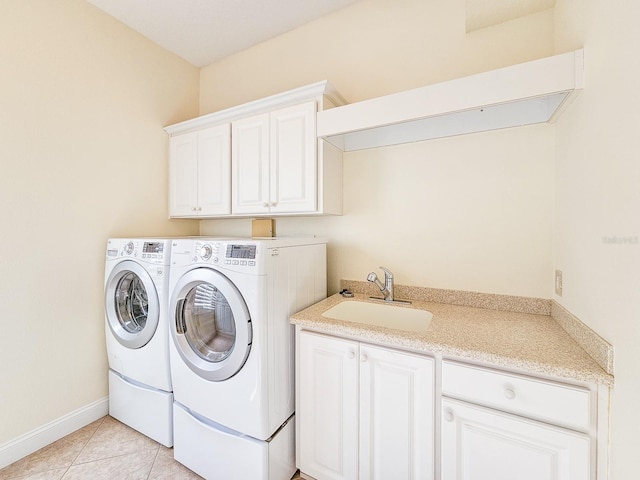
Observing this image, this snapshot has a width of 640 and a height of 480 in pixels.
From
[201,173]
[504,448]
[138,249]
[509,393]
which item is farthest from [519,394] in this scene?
[201,173]

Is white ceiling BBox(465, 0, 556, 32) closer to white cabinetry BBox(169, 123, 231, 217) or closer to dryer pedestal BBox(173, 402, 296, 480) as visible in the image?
white cabinetry BBox(169, 123, 231, 217)

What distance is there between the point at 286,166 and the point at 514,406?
1596mm

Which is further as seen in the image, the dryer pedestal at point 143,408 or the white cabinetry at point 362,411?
the dryer pedestal at point 143,408

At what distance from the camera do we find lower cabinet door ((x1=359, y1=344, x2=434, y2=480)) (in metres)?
1.06

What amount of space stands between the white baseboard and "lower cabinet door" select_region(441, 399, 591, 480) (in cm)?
226

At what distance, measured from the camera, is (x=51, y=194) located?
1665 millimetres

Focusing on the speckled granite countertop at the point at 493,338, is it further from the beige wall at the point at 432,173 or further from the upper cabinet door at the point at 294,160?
the upper cabinet door at the point at 294,160

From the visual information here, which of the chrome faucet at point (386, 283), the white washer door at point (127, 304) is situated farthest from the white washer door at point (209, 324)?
the chrome faucet at point (386, 283)

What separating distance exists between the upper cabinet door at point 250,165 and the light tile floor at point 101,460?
1.58m

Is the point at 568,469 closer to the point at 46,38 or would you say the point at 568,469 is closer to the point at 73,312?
the point at 73,312

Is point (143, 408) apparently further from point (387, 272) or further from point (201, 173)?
point (387, 272)

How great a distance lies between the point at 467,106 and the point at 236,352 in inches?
61.6

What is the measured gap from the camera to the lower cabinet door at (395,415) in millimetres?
1058

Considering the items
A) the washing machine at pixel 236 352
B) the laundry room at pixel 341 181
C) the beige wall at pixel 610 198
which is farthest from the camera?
the washing machine at pixel 236 352
